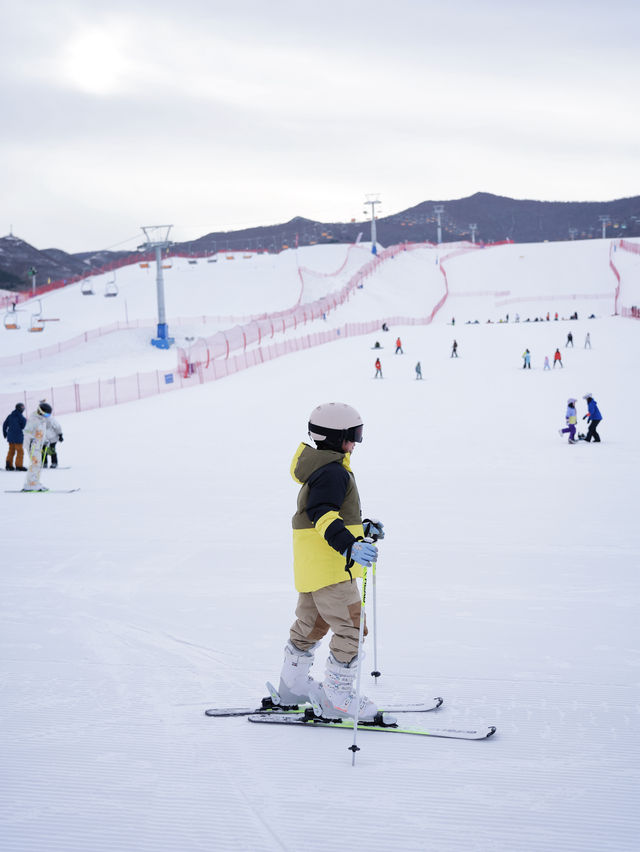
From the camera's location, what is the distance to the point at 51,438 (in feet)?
51.2

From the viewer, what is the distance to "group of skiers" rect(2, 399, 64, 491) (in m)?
13.3

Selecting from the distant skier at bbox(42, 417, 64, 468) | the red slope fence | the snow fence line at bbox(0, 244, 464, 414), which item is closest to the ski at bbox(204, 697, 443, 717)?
the distant skier at bbox(42, 417, 64, 468)

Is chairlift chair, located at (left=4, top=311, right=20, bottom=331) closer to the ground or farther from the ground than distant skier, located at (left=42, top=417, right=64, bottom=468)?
farther from the ground

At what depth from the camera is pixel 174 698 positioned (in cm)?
509

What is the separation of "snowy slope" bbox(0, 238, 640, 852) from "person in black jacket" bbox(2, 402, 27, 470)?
101cm

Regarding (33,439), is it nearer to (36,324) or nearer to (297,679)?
(297,679)

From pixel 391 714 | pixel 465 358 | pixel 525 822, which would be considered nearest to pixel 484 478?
pixel 391 714

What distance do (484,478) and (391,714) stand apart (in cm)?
930

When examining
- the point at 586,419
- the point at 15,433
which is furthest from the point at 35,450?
the point at 586,419

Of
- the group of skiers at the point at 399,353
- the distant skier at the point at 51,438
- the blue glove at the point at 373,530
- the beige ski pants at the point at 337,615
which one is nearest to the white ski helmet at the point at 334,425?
the blue glove at the point at 373,530

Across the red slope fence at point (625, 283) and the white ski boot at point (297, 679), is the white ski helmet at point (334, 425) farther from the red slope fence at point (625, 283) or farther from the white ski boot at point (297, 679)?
the red slope fence at point (625, 283)

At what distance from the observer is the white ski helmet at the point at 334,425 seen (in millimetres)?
4309

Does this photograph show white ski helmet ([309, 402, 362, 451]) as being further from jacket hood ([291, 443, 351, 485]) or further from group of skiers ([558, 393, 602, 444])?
group of skiers ([558, 393, 602, 444])

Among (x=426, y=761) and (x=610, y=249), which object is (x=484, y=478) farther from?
(x=610, y=249)
